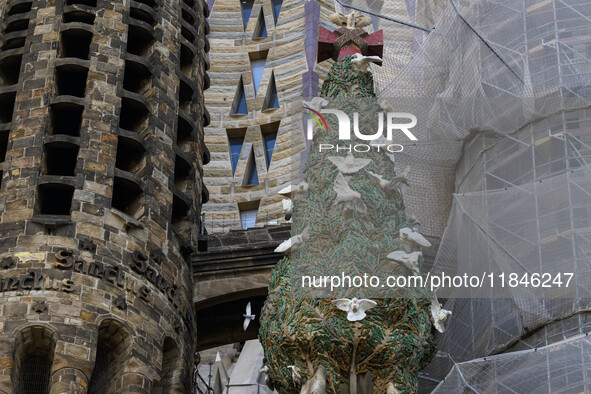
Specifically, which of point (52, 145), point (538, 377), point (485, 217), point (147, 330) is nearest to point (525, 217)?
point (485, 217)

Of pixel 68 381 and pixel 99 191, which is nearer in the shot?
pixel 68 381

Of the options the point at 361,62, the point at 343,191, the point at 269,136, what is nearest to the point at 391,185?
the point at 343,191

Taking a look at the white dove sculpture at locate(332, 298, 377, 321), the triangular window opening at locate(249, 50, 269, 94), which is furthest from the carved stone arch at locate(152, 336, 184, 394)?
the triangular window opening at locate(249, 50, 269, 94)

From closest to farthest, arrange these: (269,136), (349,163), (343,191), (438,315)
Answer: (438,315)
(343,191)
(349,163)
(269,136)

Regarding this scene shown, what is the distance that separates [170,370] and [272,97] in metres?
12.6

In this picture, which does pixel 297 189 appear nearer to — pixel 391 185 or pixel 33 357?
pixel 391 185

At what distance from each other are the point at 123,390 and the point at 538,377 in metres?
5.92

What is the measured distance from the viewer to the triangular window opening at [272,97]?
41906mm

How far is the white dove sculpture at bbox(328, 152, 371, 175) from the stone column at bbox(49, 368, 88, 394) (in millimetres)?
4574

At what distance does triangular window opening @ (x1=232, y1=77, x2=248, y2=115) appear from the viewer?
138 feet

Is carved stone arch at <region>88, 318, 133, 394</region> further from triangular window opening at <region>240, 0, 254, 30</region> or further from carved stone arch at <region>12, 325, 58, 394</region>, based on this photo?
triangular window opening at <region>240, 0, 254, 30</region>

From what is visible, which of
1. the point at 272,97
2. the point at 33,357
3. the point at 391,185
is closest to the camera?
the point at 391,185

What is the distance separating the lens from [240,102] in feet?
139

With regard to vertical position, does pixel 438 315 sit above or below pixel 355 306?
above
